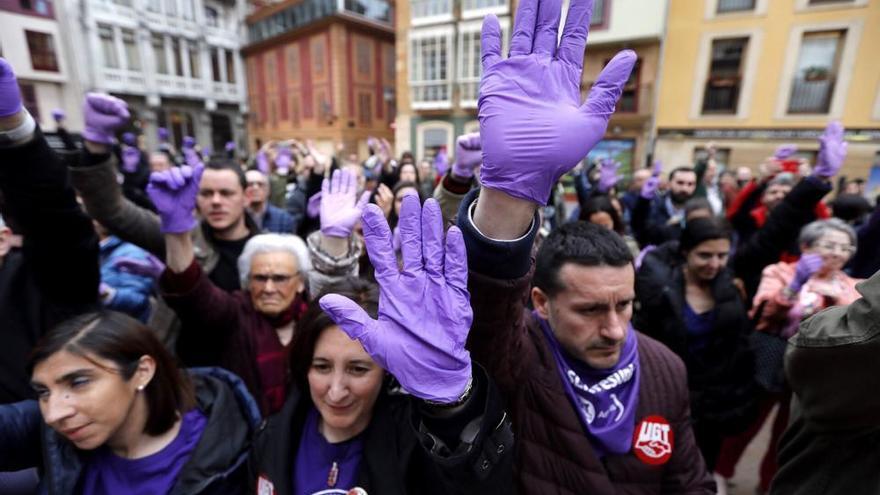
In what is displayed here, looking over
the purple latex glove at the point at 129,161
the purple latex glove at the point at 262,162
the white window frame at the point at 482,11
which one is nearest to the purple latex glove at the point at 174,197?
the purple latex glove at the point at 262,162

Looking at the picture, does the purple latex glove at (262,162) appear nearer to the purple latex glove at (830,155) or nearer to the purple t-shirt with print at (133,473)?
the purple t-shirt with print at (133,473)

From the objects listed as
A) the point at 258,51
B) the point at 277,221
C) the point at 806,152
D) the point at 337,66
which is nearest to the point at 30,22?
the point at 258,51

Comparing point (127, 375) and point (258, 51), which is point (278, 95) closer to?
point (258, 51)

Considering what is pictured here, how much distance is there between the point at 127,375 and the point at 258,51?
26245 millimetres

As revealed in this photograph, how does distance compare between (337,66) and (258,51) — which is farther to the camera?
(258,51)

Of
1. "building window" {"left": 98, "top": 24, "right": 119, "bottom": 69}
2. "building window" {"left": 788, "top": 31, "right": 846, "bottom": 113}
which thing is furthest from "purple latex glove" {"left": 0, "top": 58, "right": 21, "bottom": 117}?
"building window" {"left": 98, "top": 24, "right": 119, "bottom": 69}

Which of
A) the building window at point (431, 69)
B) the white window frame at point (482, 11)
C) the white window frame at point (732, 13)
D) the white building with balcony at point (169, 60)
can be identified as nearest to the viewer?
the white window frame at point (732, 13)

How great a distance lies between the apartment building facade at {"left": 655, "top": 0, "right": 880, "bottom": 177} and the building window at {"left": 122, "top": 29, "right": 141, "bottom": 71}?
22.1 metres

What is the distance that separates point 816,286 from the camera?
2.18 metres

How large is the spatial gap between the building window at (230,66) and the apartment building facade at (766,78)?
21862 mm

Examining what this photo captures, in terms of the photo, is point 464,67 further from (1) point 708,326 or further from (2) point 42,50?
(2) point 42,50

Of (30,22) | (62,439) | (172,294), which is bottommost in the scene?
(62,439)

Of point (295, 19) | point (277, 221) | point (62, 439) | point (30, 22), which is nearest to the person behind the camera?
point (62, 439)

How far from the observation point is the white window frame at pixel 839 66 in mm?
10383
